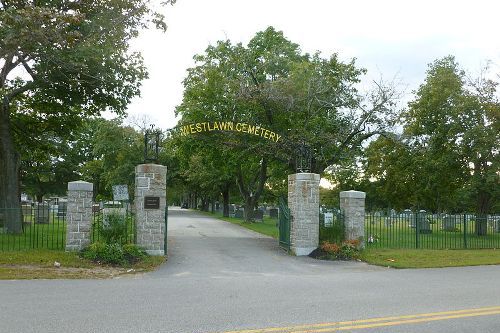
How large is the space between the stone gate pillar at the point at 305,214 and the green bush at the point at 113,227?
582 centimetres

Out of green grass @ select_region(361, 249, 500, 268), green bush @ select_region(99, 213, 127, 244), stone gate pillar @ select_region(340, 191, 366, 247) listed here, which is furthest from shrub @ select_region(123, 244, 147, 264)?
stone gate pillar @ select_region(340, 191, 366, 247)

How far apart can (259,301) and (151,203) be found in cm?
738

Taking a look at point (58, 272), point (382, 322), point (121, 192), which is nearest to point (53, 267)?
point (58, 272)

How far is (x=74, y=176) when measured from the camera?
209 feet

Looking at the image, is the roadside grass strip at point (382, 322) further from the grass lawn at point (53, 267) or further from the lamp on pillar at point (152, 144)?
the lamp on pillar at point (152, 144)

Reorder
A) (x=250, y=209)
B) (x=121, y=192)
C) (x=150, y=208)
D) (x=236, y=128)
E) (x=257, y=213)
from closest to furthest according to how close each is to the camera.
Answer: (x=150, y=208)
(x=236, y=128)
(x=121, y=192)
(x=250, y=209)
(x=257, y=213)

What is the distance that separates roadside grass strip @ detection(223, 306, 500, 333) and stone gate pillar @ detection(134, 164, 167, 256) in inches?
355

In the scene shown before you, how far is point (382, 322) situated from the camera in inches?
286

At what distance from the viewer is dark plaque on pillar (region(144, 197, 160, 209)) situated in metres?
15.3

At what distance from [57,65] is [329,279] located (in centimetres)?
1191

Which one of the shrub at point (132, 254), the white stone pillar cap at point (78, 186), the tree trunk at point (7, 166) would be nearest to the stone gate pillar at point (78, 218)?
the white stone pillar cap at point (78, 186)

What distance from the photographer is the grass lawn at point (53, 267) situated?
37.8 feet

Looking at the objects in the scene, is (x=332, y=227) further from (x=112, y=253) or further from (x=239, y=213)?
(x=239, y=213)

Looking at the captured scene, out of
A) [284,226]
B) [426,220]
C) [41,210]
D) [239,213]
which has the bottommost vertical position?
[239,213]
